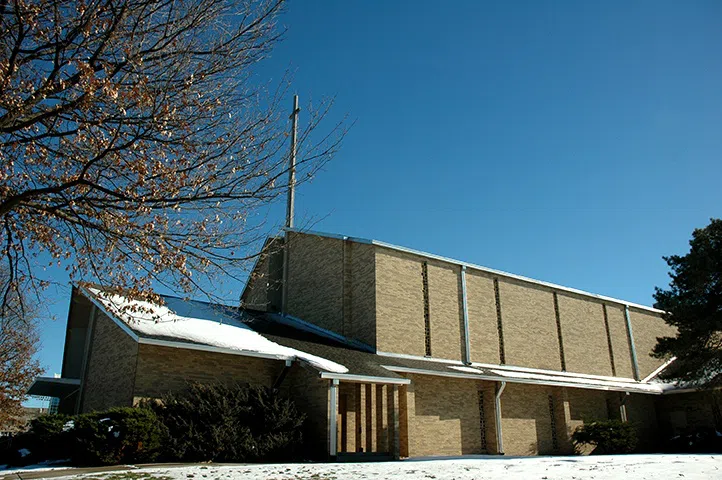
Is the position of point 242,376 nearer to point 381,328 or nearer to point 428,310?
point 381,328

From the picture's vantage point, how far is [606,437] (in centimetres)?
2312

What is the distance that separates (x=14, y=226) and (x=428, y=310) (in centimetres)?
1542

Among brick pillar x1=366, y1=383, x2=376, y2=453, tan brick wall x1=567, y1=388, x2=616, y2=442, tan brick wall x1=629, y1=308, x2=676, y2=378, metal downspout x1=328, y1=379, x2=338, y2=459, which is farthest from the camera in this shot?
tan brick wall x1=629, y1=308, x2=676, y2=378

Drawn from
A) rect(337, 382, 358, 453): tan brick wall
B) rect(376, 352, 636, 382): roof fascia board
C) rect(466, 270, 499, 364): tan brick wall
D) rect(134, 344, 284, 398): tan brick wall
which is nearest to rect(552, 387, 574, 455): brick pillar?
rect(376, 352, 636, 382): roof fascia board

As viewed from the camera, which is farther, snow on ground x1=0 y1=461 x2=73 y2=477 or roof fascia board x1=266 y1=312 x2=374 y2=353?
roof fascia board x1=266 y1=312 x2=374 y2=353

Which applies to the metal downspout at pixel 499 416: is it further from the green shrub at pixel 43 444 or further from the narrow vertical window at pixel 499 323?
the green shrub at pixel 43 444

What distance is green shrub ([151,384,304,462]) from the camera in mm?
13719

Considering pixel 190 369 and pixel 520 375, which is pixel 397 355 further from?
pixel 190 369

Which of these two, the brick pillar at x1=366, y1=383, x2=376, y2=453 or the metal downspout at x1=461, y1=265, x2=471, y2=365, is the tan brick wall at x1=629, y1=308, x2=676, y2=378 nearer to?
the metal downspout at x1=461, y1=265, x2=471, y2=365

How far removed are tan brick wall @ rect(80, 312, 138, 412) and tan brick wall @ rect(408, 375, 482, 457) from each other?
8381 millimetres

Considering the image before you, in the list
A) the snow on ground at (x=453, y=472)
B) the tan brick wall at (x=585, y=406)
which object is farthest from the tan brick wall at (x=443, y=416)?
the snow on ground at (x=453, y=472)

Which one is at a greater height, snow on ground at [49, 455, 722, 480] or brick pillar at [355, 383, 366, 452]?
brick pillar at [355, 383, 366, 452]

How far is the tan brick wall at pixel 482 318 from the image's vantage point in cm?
2320

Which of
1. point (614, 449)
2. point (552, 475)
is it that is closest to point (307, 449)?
point (552, 475)
